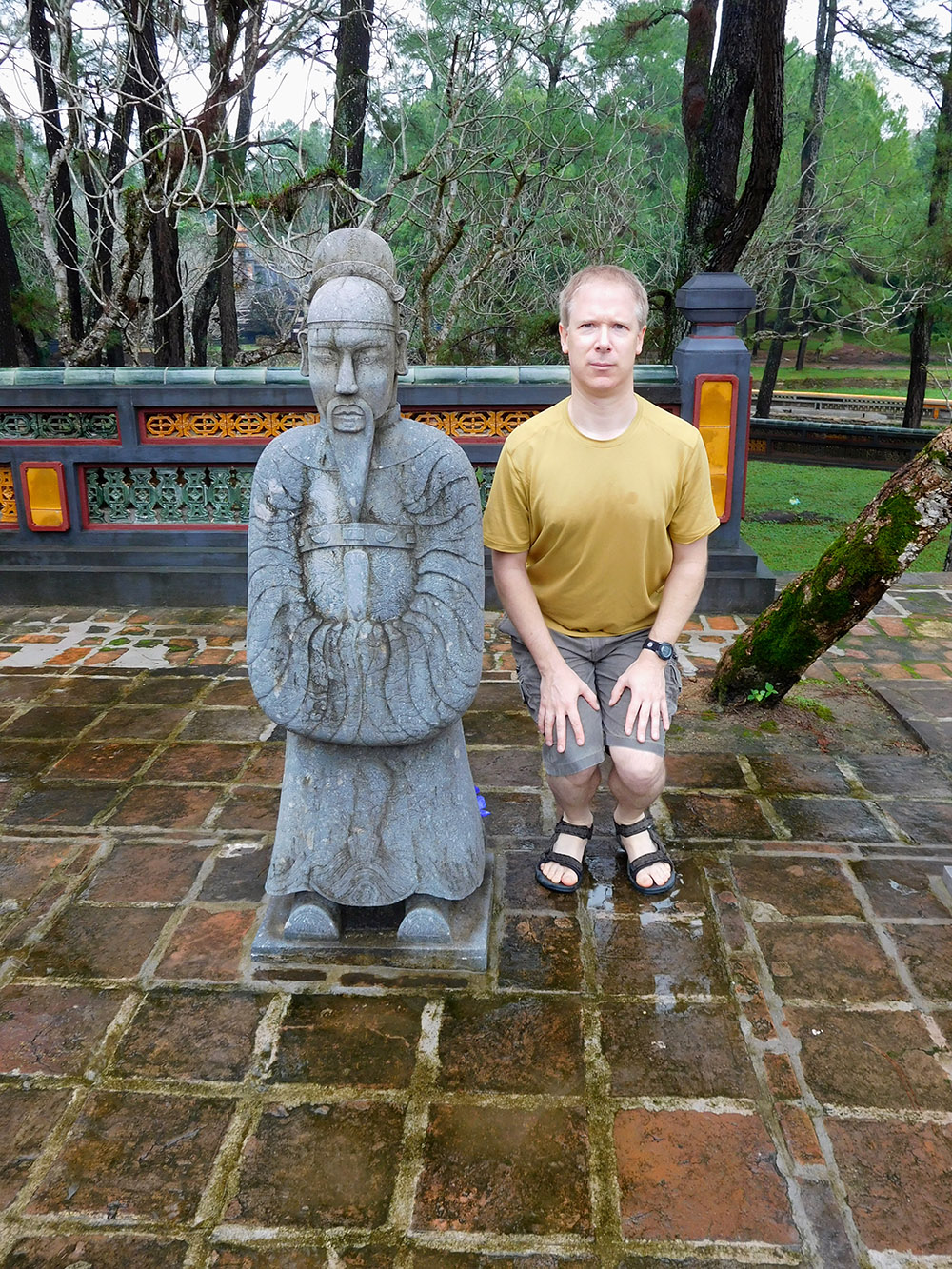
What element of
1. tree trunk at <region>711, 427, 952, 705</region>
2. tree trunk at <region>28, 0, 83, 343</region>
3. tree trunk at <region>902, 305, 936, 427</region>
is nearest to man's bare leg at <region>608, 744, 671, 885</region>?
tree trunk at <region>711, 427, 952, 705</region>

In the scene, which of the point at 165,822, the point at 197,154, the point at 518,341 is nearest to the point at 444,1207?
the point at 165,822

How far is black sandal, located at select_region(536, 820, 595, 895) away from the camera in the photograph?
3.39 m

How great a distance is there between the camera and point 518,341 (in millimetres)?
12992

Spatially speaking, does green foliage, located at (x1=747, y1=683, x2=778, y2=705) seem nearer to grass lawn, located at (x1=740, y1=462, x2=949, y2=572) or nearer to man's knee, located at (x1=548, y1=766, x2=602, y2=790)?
man's knee, located at (x1=548, y1=766, x2=602, y2=790)

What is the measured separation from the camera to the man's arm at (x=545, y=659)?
10.0 feet

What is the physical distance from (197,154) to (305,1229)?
9.45 m

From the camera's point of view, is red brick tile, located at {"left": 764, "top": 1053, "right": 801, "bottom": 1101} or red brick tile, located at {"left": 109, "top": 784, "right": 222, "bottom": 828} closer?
red brick tile, located at {"left": 764, "top": 1053, "right": 801, "bottom": 1101}

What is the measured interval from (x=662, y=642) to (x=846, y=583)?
1.74 m

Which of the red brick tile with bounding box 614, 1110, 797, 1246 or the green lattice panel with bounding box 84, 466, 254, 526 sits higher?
the green lattice panel with bounding box 84, 466, 254, 526

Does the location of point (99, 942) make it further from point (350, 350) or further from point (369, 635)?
point (350, 350)

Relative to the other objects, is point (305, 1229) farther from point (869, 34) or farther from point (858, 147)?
point (858, 147)

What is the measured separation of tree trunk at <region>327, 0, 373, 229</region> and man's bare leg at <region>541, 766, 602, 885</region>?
7821 mm

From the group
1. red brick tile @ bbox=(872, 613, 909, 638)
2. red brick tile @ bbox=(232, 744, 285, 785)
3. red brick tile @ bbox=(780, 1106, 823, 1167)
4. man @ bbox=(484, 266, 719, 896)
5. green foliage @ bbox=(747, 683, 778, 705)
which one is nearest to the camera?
red brick tile @ bbox=(780, 1106, 823, 1167)

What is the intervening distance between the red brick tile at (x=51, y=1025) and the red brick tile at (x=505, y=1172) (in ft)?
3.23
